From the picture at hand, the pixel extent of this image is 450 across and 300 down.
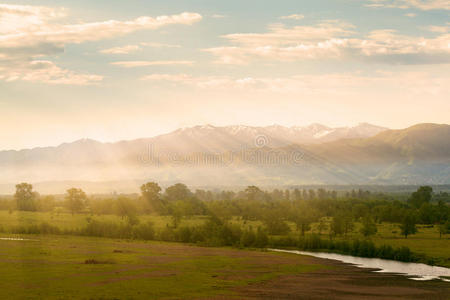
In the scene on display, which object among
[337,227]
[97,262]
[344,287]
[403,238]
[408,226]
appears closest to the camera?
[344,287]

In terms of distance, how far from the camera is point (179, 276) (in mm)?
94625

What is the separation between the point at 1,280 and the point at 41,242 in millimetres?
61452

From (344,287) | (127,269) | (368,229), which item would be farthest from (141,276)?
(368,229)

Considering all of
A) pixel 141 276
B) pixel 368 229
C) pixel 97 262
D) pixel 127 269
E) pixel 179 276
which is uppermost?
pixel 368 229

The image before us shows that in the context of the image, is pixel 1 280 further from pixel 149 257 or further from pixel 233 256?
pixel 233 256

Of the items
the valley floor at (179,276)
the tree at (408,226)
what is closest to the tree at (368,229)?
the tree at (408,226)

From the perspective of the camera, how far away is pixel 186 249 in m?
141

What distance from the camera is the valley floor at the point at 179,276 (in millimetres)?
78438

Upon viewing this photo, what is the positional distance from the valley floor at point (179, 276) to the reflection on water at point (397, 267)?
6.10 metres

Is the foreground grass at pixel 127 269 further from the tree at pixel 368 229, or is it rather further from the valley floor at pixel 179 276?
the tree at pixel 368 229

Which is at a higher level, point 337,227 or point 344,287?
point 337,227

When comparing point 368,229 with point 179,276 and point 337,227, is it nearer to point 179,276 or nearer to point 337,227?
point 337,227

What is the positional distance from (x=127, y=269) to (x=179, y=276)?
11.5 meters

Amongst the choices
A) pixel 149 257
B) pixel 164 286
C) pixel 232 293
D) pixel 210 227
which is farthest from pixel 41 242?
pixel 232 293
